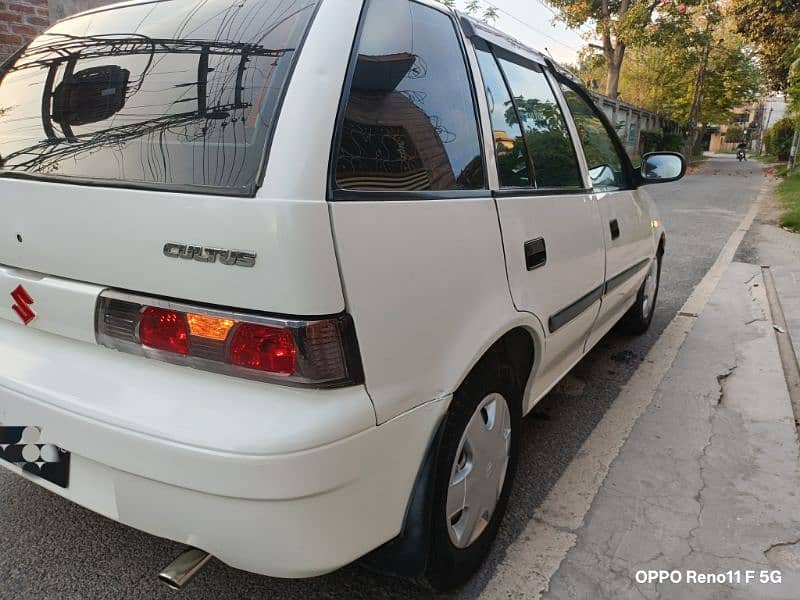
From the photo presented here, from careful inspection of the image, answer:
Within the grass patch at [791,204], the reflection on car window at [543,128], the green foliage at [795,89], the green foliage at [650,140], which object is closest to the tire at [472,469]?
the reflection on car window at [543,128]

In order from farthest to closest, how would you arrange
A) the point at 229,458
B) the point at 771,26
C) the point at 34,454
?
the point at 771,26 < the point at 34,454 < the point at 229,458

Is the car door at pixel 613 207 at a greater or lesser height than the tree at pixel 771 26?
lesser

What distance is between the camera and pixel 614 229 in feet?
9.66

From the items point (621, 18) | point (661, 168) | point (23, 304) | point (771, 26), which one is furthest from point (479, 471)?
point (771, 26)

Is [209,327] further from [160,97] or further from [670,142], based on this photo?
[670,142]

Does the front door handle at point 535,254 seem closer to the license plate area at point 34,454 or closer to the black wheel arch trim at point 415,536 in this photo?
the black wheel arch trim at point 415,536

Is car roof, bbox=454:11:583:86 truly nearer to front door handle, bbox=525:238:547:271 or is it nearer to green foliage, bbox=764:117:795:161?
front door handle, bbox=525:238:547:271

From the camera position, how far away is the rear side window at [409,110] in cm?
142

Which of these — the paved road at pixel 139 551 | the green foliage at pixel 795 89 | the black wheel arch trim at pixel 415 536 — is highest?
the green foliage at pixel 795 89

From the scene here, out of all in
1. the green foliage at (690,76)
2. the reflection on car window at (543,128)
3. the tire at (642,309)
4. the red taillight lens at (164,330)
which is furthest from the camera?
the green foliage at (690,76)

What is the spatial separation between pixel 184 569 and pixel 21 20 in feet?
17.2

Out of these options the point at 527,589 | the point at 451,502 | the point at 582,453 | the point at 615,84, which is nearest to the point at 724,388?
the point at 582,453

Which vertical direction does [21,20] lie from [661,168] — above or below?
above

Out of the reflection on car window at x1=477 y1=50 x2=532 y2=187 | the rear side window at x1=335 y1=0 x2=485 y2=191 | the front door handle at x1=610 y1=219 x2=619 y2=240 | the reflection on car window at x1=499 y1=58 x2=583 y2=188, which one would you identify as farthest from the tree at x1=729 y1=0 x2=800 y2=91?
the rear side window at x1=335 y1=0 x2=485 y2=191
